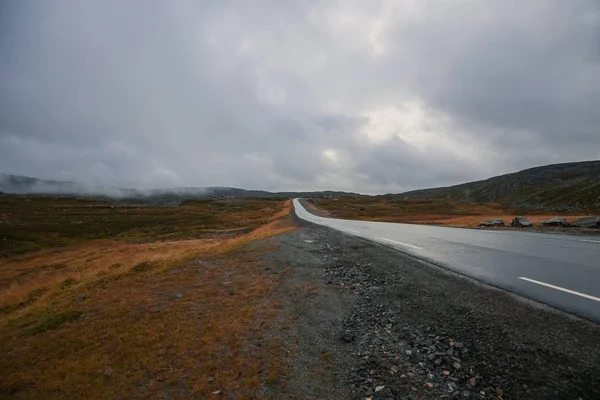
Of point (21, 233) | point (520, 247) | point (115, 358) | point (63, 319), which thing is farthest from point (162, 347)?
point (21, 233)

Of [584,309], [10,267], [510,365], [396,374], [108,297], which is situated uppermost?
[584,309]

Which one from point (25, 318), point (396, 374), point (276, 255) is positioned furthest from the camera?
point (276, 255)

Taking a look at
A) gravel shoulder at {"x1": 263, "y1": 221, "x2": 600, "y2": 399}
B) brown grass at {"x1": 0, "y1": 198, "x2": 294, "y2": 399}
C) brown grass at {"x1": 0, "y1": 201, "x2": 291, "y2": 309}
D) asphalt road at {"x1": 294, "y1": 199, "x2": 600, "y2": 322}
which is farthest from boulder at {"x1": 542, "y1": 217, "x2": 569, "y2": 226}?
brown grass at {"x1": 0, "y1": 198, "x2": 294, "y2": 399}

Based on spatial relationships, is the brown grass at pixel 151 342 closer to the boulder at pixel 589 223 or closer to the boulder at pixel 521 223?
the boulder at pixel 589 223

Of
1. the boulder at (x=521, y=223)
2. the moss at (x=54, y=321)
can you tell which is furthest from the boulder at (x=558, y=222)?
the moss at (x=54, y=321)

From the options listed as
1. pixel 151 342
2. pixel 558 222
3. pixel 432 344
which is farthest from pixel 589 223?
pixel 151 342

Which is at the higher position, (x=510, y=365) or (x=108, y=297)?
(x=510, y=365)

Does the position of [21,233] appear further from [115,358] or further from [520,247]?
[520,247]

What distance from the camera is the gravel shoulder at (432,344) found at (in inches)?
186

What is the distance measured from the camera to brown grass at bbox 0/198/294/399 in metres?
6.10

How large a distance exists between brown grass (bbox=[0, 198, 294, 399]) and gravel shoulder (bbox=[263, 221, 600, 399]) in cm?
75

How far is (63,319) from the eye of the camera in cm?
1005

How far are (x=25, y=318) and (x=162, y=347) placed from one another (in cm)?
820

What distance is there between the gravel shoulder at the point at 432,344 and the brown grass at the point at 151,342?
2.46 feet
